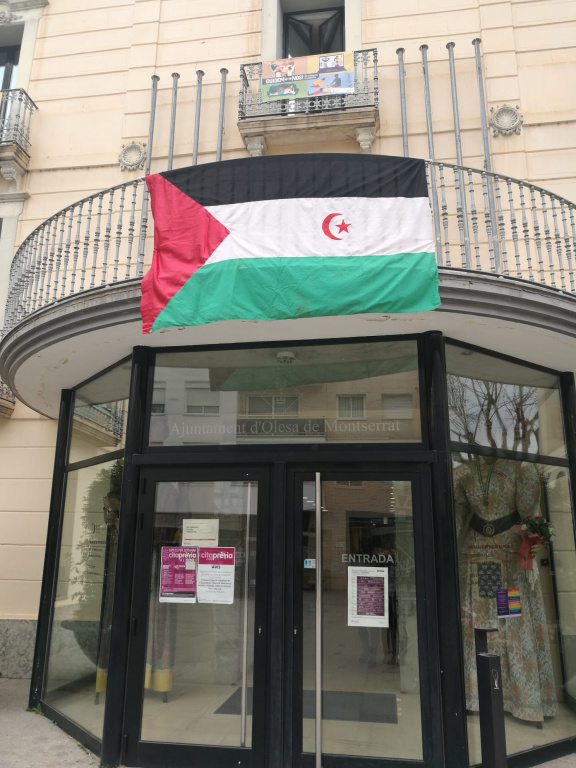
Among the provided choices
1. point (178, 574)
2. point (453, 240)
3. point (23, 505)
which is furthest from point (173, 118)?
point (178, 574)

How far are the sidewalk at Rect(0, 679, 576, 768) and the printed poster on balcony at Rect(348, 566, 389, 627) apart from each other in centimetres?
220

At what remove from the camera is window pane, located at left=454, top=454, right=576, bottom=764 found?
5840 mm

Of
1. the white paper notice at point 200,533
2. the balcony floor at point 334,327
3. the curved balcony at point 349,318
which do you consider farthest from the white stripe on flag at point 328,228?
the white paper notice at point 200,533

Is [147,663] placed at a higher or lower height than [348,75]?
lower

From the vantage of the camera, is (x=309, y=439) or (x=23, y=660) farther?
(x=23, y=660)

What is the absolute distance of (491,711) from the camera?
4.27 metres

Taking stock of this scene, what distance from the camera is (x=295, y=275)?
5.35 meters

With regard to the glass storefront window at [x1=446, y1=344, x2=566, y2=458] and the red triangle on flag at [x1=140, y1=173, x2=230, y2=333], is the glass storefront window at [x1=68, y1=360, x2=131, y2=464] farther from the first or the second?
the glass storefront window at [x1=446, y1=344, x2=566, y2=458]

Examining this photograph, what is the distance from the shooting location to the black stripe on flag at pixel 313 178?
18.2 ft

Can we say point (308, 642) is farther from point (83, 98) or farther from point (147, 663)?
point (83, 98)

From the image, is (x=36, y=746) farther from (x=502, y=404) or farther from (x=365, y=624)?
(x=502, y=404)

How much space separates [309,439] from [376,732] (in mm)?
2677

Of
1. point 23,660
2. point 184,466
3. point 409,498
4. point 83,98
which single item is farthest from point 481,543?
point 83,98

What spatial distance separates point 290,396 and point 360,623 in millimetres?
2257
